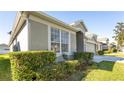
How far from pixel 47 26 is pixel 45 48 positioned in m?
1.39

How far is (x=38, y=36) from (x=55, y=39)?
1.97m

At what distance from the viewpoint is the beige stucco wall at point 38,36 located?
7348 mm

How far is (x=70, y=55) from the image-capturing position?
12258 millimetres

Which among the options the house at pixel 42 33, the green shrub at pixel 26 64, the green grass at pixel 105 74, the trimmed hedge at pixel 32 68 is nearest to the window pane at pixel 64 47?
the house at pixel 42 33

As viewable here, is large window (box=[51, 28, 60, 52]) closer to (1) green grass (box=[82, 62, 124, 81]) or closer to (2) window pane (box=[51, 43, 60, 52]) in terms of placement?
(2) window pane (box=[51, 43, 60, 52])

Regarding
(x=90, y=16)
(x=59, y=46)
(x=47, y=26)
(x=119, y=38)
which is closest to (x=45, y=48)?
(x=47, y=26)

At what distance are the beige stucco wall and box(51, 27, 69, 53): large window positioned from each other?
2.94 feet

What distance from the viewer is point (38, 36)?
7859 mm

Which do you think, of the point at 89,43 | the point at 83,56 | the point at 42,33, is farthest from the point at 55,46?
the point at 89,43

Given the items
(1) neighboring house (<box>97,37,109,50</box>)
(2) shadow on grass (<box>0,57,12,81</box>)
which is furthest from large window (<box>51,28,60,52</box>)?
(1) neighboring house (<box>97,37,109,50</box>)

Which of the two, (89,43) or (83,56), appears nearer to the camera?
(83,56)

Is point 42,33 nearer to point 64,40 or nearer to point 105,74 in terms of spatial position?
point 64,40

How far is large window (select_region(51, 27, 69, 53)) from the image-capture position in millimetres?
9344
